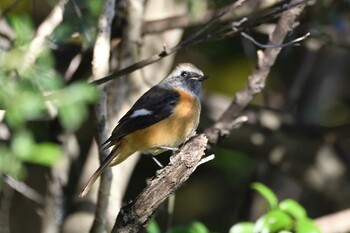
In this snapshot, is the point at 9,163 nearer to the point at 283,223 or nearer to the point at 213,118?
the point at 283,223

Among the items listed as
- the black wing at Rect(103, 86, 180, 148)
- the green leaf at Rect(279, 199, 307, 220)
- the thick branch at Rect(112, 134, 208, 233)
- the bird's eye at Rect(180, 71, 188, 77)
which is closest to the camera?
the thick branch at Rect(112, 134, 208, 233)

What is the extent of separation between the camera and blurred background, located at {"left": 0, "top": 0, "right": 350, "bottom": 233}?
678 cm

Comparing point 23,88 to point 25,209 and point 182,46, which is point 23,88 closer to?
point 182,46

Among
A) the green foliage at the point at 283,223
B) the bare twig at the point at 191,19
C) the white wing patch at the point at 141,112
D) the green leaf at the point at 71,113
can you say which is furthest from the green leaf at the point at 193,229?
the green leaf at the point at 71,113

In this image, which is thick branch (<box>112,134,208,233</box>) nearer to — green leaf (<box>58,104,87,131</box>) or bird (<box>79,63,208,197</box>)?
green leaf (<box>58,104,87,131</box>)

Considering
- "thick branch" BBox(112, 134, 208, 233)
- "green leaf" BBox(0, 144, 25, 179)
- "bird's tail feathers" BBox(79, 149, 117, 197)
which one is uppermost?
"green leaf" BBox(0, 144, 25, 179)

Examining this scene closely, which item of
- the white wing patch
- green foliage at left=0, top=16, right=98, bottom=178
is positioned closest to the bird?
the white wing patch

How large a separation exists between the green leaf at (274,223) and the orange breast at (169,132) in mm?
947

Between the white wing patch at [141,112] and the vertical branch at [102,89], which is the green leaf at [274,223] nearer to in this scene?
the vertical branch at [102,89]

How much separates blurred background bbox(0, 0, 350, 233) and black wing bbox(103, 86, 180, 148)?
427 mm

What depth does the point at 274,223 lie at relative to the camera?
5.39 metres

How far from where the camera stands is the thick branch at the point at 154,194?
14.2 feet

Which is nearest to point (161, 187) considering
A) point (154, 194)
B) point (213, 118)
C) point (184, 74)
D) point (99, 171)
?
point (154, 194)

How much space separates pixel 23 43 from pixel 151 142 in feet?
6.33
